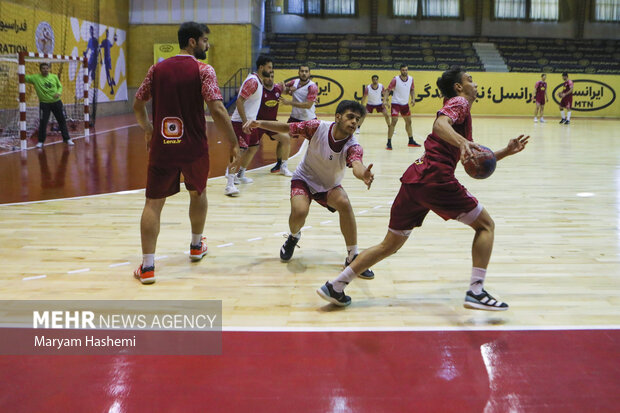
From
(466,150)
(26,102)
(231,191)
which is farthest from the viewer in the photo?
(26,102)

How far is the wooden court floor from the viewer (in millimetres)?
3619

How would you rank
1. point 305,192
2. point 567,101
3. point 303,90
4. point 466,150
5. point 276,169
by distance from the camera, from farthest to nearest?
point 567,101
point 276,169
point 303,90
point 305,192
point 466,150

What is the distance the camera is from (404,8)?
97.9 feet

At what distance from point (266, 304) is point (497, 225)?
302 cm

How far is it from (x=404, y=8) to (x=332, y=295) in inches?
1121

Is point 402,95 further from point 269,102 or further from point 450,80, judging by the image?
point 450,80

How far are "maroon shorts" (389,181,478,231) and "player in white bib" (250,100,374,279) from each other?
53 cm

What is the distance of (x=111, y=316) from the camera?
3.42 meters

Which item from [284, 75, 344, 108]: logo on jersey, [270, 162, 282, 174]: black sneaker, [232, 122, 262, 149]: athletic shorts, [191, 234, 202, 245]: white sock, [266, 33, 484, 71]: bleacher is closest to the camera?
[191, 234, 202, 245]: white sock

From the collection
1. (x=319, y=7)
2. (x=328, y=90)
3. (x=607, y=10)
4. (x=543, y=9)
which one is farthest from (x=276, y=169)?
(x=607, y=10)

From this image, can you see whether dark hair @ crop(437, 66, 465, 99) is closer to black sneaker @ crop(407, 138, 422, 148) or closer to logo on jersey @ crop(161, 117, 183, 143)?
logo on jersey @ crop(161, 117, 183, 143)

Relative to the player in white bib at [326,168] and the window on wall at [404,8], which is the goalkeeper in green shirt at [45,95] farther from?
the window on wall at [404,8]

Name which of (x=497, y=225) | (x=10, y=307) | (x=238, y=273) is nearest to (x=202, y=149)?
(x=238, y=273)

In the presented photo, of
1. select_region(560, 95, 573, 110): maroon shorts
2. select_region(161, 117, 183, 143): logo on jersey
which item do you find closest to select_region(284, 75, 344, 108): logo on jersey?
select_region(560, 95, 573, 110): maroon shorts
